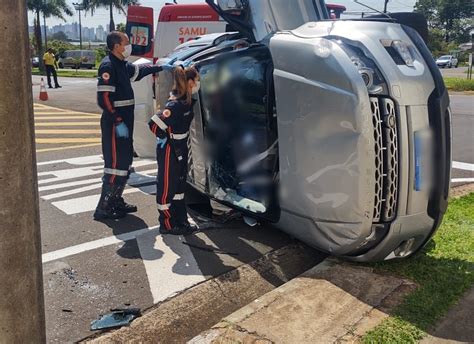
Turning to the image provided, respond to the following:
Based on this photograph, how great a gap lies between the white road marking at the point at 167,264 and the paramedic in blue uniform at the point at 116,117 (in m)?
0.68

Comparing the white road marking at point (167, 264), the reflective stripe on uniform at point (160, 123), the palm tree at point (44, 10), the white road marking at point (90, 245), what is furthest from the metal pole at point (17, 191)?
the palm tree at point (44, 10)

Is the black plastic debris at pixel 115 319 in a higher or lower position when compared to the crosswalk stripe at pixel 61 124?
higher

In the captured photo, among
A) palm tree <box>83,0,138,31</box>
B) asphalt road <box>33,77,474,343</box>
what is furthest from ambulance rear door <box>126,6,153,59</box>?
palm tree <box>83,0,138,31</box>

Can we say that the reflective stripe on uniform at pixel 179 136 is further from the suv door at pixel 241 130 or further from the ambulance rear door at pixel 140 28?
the ambulance rear door at pixel 140 28

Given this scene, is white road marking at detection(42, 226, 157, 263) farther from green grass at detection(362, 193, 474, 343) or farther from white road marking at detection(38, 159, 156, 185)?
white road marking at detection(38, 159, 156, 185)

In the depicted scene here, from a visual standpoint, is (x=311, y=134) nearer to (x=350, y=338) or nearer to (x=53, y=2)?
(x=350, y=338)

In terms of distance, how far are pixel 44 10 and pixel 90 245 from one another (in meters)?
49.3

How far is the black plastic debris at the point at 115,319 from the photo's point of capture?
128 inches

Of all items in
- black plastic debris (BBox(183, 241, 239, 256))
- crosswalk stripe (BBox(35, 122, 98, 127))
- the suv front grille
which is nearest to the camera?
the suv front grille

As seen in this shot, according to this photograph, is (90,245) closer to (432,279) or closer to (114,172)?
(114,172)

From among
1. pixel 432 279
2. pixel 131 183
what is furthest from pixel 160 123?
pixel 432 279

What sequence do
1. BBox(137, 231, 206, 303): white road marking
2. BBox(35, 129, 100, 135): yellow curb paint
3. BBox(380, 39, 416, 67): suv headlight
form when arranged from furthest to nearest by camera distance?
BBox(35, 129, 100, 135): yellow curb paint, BBox(137, 231, 206, 303): white road marking, BBox(380, 39, 416, 67): suv headlight

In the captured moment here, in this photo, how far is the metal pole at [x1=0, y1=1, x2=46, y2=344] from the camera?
1706 millimetres

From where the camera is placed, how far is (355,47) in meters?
3.57
